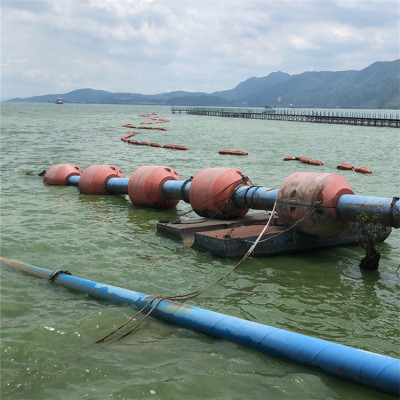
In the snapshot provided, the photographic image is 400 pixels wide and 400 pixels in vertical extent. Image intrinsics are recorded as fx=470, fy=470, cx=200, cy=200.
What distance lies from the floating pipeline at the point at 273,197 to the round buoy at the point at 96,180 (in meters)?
0.04

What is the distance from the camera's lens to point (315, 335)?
6.85 metres

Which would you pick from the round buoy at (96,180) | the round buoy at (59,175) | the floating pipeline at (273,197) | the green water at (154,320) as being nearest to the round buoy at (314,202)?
the floating pipeline at (273,197)

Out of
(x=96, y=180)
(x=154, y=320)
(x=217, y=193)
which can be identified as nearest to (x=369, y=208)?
(x=217, y=193)

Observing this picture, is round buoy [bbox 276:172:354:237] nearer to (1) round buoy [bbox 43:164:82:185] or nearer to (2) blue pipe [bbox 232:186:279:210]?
(2) blue pipe [bbox 232:186:279:210]

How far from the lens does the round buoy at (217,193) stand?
42.0ft

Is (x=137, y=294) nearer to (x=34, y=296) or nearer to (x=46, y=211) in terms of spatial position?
(x=34, y=296)

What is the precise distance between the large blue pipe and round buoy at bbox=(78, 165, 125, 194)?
41 centimetres

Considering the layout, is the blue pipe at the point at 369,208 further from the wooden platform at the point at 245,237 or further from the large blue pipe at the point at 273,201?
the wooden platform at the point at 245,237

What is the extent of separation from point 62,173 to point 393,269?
599 inches

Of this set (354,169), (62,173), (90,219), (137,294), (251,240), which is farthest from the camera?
(354,169)

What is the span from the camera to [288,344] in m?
6.07

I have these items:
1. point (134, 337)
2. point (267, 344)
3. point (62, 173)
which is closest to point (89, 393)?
point (134, 337)

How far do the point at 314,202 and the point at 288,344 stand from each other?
4.77 metres

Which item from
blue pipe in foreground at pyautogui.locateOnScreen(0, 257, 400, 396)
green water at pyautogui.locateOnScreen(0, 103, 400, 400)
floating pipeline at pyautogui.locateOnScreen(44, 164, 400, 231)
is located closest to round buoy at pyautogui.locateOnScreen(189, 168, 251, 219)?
floating pipeline at pyautogui.locateOnScreen(44, 164, 400, 231)
